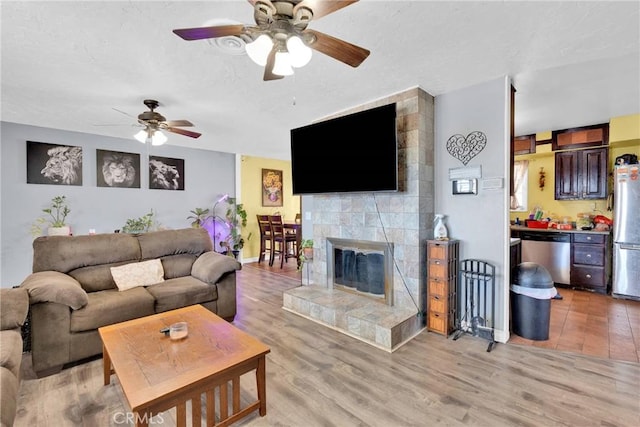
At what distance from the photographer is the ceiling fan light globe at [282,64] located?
156cm

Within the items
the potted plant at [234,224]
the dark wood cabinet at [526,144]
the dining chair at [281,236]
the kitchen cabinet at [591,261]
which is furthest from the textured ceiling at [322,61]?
the potted plant at [234,224]

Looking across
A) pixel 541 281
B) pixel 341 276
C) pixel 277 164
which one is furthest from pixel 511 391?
pixel 277 164

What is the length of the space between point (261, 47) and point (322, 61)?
102 cm

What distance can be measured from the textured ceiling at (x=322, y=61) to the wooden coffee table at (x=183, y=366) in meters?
2.04

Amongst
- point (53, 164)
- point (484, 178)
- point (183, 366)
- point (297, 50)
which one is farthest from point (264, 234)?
point (297, 50)

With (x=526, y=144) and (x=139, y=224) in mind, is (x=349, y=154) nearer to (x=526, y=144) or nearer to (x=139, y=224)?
(x=526, y=144)

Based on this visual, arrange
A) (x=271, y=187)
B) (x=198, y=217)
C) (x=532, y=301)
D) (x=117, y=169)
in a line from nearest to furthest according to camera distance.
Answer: (x=532, y=301)
(x=117, y=169)
(x=198, y=217)
(x=271, y=187)

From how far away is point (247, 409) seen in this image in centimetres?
172

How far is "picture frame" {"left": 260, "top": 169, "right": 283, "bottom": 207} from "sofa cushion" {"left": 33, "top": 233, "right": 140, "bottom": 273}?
12.5 ft

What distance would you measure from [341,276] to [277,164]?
4.27m

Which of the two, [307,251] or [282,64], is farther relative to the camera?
[307,251]

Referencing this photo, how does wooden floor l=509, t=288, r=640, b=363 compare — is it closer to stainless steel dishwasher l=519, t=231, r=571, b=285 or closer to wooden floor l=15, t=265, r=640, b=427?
wooden floor l=15, t=265, r=640, b=427

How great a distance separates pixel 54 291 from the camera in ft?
7.27

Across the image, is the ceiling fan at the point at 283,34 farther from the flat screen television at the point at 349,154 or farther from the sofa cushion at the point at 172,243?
the sofa cushion at the point at 172,243
